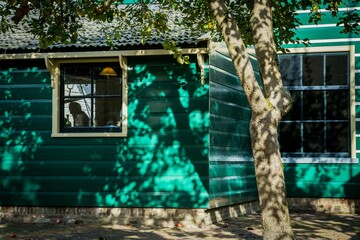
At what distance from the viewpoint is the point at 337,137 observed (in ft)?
50.2

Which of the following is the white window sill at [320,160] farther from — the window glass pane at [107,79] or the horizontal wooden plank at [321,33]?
the window glass pane at [107,79]

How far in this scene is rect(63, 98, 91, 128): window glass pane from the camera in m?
13.0

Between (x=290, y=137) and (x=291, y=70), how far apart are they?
1.41 meters

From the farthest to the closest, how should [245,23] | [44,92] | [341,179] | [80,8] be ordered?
[341,179] < [44,92] < [245,23] < [80,8]

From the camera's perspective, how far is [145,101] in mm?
12562

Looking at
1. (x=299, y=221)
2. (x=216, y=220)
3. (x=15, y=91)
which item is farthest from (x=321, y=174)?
(x=15, y=91)

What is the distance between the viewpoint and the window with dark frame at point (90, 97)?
1284 centimetres

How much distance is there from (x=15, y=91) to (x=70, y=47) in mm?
1393

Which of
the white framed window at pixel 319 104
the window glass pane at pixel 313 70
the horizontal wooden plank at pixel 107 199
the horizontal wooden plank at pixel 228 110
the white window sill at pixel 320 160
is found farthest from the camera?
the window glass pane at pixel 313 70

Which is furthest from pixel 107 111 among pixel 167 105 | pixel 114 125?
pixel 167 105

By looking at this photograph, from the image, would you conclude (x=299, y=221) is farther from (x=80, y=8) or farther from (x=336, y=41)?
(x=80, y=8)

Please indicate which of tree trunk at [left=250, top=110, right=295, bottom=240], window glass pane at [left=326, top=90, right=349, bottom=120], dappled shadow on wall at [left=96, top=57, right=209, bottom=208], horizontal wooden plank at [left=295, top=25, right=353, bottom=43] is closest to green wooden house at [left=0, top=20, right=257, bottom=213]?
dappled shadow on wall at [left=96, top=57, right=209, bottom=208]

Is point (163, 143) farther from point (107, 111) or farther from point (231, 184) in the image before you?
point (231, 184)

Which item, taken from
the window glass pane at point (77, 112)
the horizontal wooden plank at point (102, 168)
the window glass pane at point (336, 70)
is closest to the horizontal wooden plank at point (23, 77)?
the window glass pane at point (77, 112)
